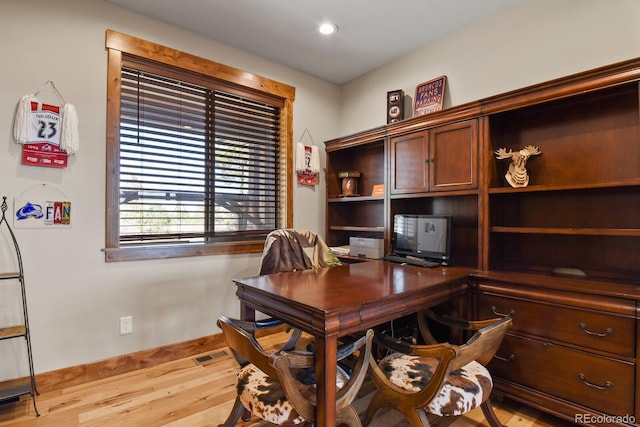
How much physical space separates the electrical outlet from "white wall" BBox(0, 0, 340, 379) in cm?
3

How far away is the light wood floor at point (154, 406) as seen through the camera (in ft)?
6.08

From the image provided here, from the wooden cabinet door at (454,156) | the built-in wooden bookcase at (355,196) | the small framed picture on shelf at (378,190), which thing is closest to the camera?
the wooden cabinet door at (454,156)

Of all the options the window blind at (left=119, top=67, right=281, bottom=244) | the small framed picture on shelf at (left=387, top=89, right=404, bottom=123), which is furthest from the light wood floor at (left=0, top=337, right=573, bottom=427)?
the small framed picture on shelf at (left=387, top=89, right=404, bottom=123)

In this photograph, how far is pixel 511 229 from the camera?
2148 millimetres

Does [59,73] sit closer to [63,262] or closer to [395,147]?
[63,262]

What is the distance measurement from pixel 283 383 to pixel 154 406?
4.39ft

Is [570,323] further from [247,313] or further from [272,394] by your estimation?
[247,313]

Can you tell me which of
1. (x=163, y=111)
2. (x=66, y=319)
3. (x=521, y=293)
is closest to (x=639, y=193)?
(x=521, y=293)

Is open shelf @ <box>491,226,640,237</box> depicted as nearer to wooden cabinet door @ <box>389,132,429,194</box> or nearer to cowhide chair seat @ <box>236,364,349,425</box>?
wooden cabinet door @ <box>389,132,429,194</box>

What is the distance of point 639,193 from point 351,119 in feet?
8.42

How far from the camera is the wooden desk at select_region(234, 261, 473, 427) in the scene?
1.29 m

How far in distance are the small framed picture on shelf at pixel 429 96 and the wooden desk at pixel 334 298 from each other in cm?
144

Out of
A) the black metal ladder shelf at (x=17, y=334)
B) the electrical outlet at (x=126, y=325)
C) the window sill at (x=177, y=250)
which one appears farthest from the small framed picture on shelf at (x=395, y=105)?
the black metal ladder shelf at (x=17, y=334)

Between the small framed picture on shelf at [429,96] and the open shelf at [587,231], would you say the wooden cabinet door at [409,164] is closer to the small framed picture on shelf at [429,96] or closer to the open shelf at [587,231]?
the small framed picture on shelf at [429,96]
